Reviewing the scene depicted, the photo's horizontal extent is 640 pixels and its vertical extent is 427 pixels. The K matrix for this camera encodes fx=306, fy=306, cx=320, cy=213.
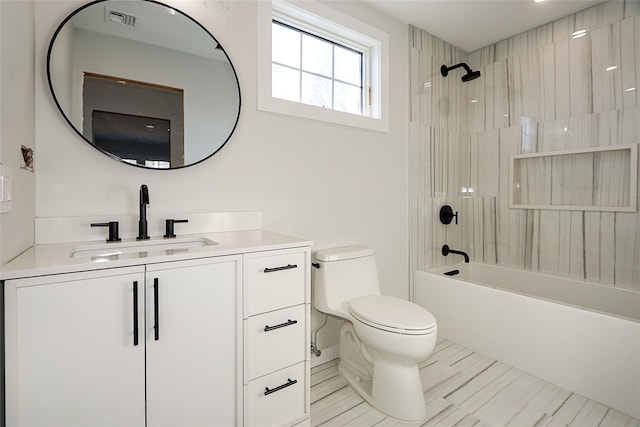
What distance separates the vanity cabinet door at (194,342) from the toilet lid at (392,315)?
0.70 m

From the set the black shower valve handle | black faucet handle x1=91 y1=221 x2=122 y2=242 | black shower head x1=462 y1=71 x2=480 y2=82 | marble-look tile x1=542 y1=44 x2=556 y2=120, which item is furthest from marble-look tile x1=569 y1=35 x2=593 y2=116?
black faucet handle x1=91 y1=221 x2=122 y2=242

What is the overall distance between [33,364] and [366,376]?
157 centimetres

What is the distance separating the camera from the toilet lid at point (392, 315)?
149cm

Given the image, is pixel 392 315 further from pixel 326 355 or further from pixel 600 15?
pixel 600 15

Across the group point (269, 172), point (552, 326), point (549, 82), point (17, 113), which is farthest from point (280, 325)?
point (549, 82)

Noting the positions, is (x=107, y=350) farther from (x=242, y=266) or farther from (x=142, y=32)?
(x=142, y=32)

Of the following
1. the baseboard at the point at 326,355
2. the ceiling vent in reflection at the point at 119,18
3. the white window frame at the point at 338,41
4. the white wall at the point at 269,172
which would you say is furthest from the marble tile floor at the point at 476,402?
the ceiling vent in reflection at the point at 119,18

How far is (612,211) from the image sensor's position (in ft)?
7.12

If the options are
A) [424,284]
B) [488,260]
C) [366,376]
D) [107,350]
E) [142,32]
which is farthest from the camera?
[488,260]

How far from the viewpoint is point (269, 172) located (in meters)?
1.83

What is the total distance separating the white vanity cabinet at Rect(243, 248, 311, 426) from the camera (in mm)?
1250

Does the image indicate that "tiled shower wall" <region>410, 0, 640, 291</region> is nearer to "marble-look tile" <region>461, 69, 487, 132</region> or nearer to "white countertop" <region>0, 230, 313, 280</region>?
"marble-look tile" <region>461, 69, 487, 132</region>

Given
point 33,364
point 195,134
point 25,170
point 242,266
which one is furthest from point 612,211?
point 25,170

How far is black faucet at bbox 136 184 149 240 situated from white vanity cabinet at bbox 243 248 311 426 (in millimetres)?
524
